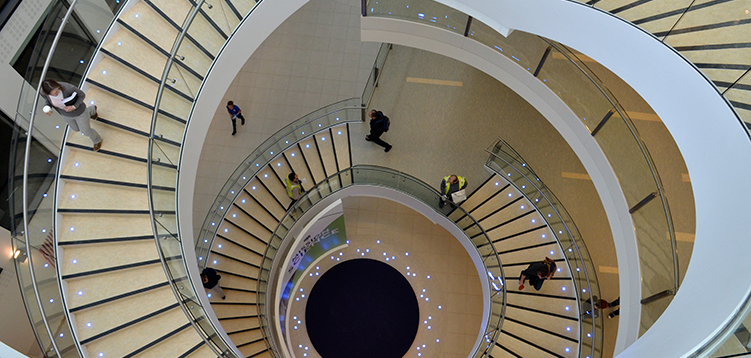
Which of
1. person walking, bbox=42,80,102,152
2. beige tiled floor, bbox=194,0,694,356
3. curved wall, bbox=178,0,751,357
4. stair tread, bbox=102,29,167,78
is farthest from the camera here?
beige tiled floor, bbox=194,0,694,356

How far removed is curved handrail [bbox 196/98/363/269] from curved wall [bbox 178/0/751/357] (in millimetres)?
2017

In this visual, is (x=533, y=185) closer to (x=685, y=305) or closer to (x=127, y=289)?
(x=685, y=305)

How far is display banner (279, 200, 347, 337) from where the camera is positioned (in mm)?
12422

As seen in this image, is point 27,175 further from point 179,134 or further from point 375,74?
point 375,74

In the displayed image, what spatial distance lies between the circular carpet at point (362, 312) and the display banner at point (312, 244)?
0.76m

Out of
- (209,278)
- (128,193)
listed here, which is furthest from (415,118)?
(128,193)

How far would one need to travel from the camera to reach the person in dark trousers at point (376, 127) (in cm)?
1129

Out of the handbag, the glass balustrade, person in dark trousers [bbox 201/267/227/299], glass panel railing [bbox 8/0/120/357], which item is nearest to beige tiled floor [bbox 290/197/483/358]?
the handbag

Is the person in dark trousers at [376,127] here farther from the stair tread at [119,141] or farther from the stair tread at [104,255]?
the stair tread at [104,255]

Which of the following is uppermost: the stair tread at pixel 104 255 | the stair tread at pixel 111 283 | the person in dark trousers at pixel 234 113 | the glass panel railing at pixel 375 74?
the glass panel railing at pixel 375 74

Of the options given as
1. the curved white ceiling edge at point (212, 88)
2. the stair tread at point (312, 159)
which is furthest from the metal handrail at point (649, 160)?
the stair tread at point (312, 159)

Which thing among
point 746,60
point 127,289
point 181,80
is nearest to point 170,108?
point 181,80

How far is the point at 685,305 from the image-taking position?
649 cm

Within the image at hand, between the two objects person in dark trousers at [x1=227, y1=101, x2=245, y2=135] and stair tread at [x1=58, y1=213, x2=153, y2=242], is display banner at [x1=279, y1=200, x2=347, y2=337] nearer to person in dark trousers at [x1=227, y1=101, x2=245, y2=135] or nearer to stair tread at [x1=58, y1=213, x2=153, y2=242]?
person in dark trousers at [x1=227, y1=101, x2=245, y2=135]
